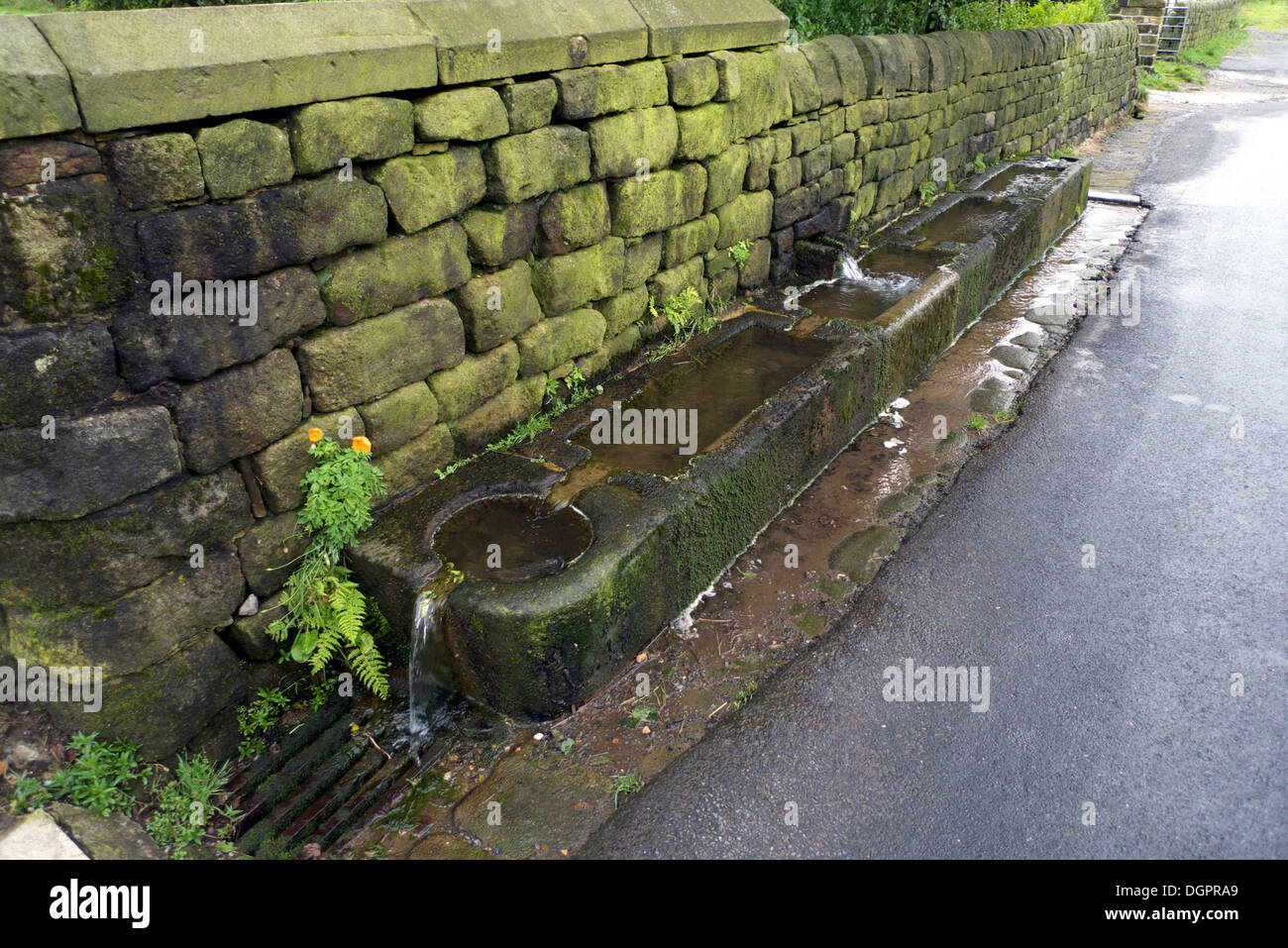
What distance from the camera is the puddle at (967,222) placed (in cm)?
723

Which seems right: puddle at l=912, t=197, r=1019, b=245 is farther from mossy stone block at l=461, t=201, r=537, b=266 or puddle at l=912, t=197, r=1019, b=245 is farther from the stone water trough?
mossy stone block at l=461, t=201, r=537, b=266

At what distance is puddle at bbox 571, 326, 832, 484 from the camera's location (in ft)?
13.9

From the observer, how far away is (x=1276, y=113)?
16016 mm

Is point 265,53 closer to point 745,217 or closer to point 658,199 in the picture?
point 658,199

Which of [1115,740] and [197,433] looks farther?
[1115,740]

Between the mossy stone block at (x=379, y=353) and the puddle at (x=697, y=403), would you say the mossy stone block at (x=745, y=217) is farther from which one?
the mossy stone block at (x=379, y=353)

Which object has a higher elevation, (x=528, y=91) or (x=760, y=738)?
(x=528, y=91)

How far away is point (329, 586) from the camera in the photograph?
3.46 meters

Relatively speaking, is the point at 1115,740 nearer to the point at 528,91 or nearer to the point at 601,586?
the point at 601,586

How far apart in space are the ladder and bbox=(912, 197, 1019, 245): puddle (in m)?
18.3

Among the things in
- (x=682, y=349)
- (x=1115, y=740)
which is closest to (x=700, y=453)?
(x=682, y=349)

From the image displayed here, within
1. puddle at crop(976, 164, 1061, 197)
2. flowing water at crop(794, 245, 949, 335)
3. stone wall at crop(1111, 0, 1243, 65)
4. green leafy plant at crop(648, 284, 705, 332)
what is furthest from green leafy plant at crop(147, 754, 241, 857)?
stone wall at crop(1111, 0, 1243, 65)
